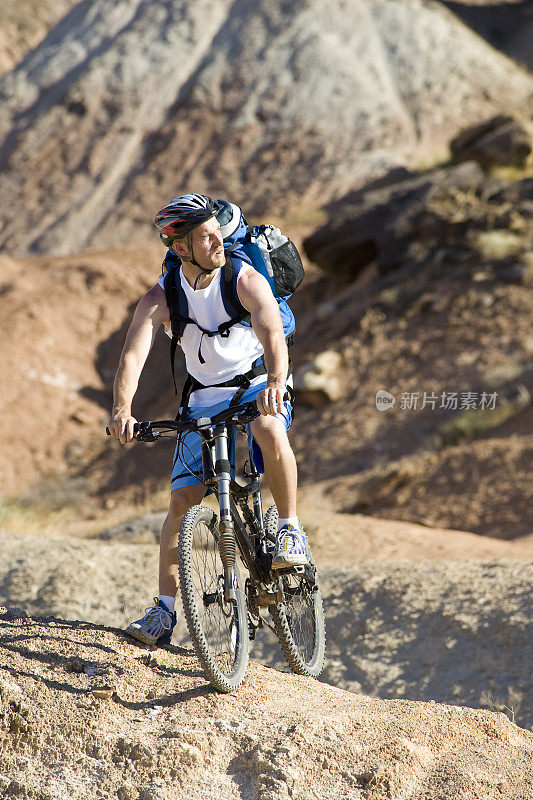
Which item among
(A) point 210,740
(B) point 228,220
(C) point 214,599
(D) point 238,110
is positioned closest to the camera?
(A) point 210,740

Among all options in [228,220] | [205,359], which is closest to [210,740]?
[205,359]

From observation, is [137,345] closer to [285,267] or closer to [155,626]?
[285,267]

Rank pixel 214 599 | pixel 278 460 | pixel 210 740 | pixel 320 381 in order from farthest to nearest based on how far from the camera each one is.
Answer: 1. pixel 320 381
2. pixel 278 460
3. pixel 214 599
4. pixel 210 740

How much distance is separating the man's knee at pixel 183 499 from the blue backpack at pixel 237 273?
0.40 m

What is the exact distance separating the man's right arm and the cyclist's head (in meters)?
0.32

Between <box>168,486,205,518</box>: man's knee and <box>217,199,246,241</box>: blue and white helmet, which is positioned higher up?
<box>217,199,246,241</box>: blue and white helmet

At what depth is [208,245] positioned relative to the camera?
148 inches

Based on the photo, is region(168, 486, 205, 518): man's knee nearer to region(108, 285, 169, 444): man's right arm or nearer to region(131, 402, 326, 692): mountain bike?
region(131, 402, 326, 692): mountain bike

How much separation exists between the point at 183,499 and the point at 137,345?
0.73 meters

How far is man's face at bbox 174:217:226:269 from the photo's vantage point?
375cm

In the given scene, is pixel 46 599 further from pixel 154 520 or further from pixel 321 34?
pixel 321 34

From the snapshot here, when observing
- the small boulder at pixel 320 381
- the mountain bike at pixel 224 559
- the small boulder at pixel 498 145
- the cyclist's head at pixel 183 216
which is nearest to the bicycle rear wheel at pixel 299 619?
the mountain bike at pixel 224 559

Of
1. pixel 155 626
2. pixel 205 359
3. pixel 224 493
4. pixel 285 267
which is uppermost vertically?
pixel 285 267

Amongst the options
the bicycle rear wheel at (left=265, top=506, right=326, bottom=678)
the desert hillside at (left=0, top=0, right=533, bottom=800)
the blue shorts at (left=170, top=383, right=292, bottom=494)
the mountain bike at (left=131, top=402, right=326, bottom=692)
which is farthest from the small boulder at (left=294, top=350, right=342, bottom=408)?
the blue shorts at (left=170, top=383, right=292, bottom=494)
